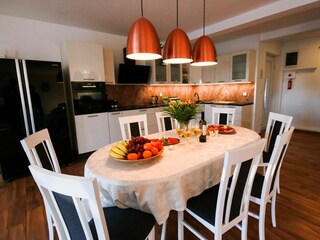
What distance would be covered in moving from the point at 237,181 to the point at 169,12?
9.07ft

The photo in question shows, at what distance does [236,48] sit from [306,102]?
2.44m

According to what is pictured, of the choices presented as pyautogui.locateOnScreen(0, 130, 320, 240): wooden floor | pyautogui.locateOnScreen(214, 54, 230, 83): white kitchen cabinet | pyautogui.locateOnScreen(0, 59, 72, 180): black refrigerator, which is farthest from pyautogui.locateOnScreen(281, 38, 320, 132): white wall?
pyautogui.locateOnScreen(0, 59, 72, 180): black refrigerator

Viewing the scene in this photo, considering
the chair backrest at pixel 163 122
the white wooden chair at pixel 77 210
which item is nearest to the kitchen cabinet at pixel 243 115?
the chair backrest at pixel 163 122

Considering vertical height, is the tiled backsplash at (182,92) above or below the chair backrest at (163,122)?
above

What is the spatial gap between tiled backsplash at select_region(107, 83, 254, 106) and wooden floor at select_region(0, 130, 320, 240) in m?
1.88

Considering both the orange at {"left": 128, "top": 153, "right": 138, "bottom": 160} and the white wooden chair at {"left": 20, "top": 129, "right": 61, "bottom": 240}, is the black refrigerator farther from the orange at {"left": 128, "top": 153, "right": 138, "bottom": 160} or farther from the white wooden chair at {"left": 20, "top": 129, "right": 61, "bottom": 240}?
the orange at {"left": 128, "top": 153, "right": 138, "bottom": 160}

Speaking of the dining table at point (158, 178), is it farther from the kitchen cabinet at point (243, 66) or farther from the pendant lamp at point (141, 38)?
the kitchen cabinet at point (243, 66)

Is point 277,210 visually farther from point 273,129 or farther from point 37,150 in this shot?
point 37,150

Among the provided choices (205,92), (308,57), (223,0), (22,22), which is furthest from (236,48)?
(22,22)

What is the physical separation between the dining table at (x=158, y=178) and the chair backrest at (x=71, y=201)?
278mm

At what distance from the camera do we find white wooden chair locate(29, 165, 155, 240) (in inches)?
27.0

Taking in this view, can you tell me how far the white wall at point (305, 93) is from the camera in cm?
464

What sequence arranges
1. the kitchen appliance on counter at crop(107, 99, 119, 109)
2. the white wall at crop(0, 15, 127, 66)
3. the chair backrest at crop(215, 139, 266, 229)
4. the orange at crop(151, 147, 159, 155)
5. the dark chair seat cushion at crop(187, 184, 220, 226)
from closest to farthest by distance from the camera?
the chair backrest at crop(215, 139, 266, 229), the dark chair seat cushion at crop(187, 184, 220, 226), the orange at crop(151, 147, 159, 155), the white wall at crop(0, 15, 127, 66), the kitchen appliance on counter at crop(107, 99, 119, 109)

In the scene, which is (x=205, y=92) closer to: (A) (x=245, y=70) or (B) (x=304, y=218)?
(A) (x=245, y=70)
